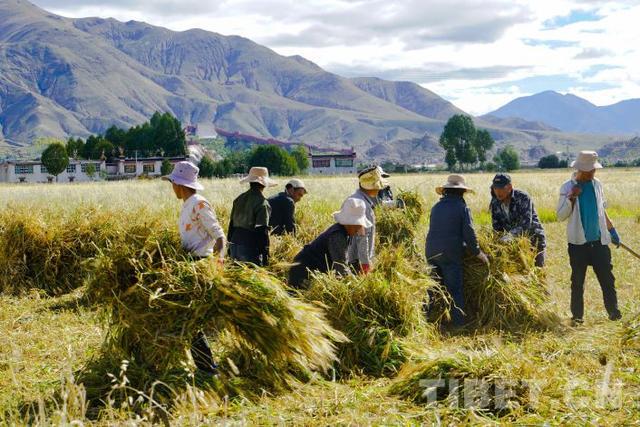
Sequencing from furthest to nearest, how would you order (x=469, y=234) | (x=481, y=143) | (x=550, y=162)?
(x=481, y=143)
(x=550, y=162)
(x=469, y=234)

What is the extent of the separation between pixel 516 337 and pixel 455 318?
→ 2.17ft

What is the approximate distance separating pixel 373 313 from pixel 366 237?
3.00 feet

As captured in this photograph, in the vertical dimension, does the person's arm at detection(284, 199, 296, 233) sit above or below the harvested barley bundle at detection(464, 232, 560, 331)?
above

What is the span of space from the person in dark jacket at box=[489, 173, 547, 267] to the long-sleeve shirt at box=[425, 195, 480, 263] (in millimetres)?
728

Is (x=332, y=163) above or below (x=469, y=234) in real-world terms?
above

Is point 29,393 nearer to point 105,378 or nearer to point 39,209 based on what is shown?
point 105,378

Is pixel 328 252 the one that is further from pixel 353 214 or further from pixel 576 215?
pixel 576 215

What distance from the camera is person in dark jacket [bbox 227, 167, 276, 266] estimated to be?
7.77 meters

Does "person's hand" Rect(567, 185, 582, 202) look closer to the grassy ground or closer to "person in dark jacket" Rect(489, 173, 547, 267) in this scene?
"person in dark jacket" Rect(489, 173, 547, 267)

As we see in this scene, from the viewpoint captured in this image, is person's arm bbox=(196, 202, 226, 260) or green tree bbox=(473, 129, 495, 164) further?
green tree bbox=(473, 129, 495, 164)

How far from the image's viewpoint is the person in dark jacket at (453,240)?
714 centimetres

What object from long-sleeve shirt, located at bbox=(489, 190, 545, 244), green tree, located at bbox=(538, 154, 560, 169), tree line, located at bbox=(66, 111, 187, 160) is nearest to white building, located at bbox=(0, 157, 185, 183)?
tree line, located at bbox=(66, 111, 187, 160)

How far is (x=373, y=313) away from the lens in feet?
19.3

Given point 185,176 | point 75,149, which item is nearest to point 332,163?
point 75,149
